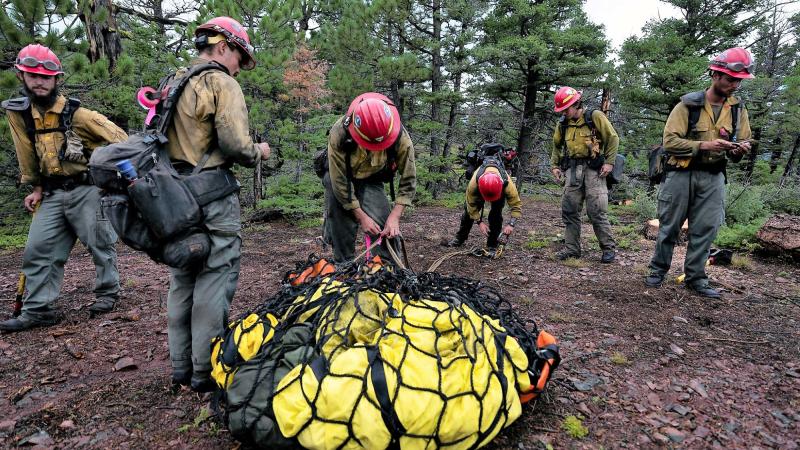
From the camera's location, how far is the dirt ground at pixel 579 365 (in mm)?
2361

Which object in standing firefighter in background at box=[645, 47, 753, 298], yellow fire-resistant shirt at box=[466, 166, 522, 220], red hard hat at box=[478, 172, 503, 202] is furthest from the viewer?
yellow fire-resistant shirt at box=[466, 166, 522, 220]

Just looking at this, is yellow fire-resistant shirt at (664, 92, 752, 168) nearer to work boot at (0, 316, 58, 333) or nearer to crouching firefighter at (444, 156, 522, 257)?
crouching firefighter at (444, 156, 522, 257)

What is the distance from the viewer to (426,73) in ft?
33.2

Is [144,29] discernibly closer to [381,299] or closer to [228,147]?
[228,147]

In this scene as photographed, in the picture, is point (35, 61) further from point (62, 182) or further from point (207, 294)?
point (207, 294)

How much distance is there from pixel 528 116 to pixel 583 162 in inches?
301

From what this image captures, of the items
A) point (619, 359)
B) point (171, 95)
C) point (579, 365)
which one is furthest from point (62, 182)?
point (619, 359)

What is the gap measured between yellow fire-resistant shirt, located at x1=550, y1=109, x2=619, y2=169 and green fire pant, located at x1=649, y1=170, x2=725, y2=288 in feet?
3.74

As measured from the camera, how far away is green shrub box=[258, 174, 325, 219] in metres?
8.51

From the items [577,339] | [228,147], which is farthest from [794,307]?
[228,147]

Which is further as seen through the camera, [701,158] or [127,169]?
[701,158]

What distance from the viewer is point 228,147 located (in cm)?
257

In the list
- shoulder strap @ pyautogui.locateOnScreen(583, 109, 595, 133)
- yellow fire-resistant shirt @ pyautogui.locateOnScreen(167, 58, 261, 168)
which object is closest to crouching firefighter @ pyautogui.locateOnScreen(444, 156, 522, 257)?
shoulder strap @ pyautogui.locateOnScreen(583, 109, 595, 133)

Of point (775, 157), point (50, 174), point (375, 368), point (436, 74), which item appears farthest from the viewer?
point (775, 157)
